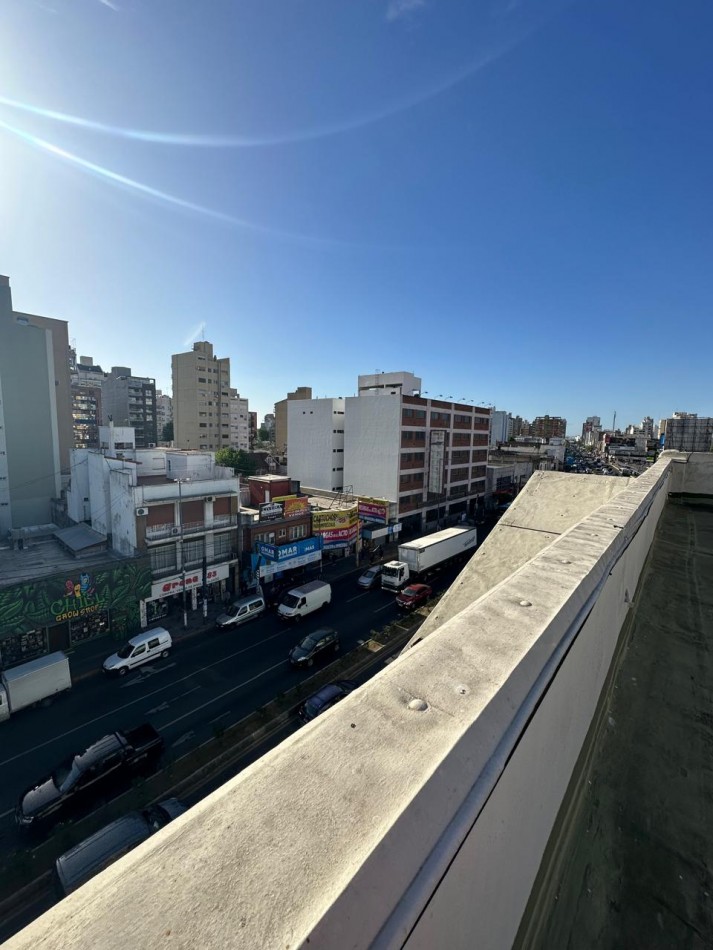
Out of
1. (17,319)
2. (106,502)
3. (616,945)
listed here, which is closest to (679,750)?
(616,945)

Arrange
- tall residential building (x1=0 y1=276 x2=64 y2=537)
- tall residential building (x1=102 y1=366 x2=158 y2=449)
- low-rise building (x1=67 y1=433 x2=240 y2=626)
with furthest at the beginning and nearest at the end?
tall residential building (x1=102 y1=366 x2=158 y2=449) → tall residential building (x1=0 y1=276 x2=64 y2=537) → low-rise building (x1=67 y1=433 x2=240 y2=626)

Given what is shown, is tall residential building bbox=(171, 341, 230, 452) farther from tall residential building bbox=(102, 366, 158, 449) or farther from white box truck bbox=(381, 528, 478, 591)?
white box truck bbox=(381, 528, 478, 591)

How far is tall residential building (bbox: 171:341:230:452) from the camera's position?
6031cm

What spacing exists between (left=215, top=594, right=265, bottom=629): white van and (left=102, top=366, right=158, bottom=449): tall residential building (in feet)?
207

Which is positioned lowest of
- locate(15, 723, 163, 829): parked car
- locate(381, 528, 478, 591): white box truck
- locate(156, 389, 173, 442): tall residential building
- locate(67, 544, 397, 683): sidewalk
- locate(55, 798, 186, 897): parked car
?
locate(67, 544, 397, 683): sidewalk

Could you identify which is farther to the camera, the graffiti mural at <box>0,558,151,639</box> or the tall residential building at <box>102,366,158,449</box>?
the tall residential building at <box>102,366,158,449</box>

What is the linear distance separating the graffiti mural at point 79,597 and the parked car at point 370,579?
38.6 ft

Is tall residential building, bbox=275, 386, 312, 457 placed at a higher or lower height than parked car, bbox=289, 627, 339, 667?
higher

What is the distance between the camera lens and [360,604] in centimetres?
2291

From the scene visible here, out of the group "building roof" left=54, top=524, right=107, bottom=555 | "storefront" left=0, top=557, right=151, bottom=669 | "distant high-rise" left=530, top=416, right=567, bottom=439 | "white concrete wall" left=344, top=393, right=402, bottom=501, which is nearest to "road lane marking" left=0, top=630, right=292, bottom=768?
"storefront" left=0, top=557, right=151, bottom=669

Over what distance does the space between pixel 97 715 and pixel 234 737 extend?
5.25 m

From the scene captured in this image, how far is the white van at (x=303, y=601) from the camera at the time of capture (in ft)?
67.1

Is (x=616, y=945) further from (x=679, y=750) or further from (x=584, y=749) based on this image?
(x=679, y=750)

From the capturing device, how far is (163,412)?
373 feet
